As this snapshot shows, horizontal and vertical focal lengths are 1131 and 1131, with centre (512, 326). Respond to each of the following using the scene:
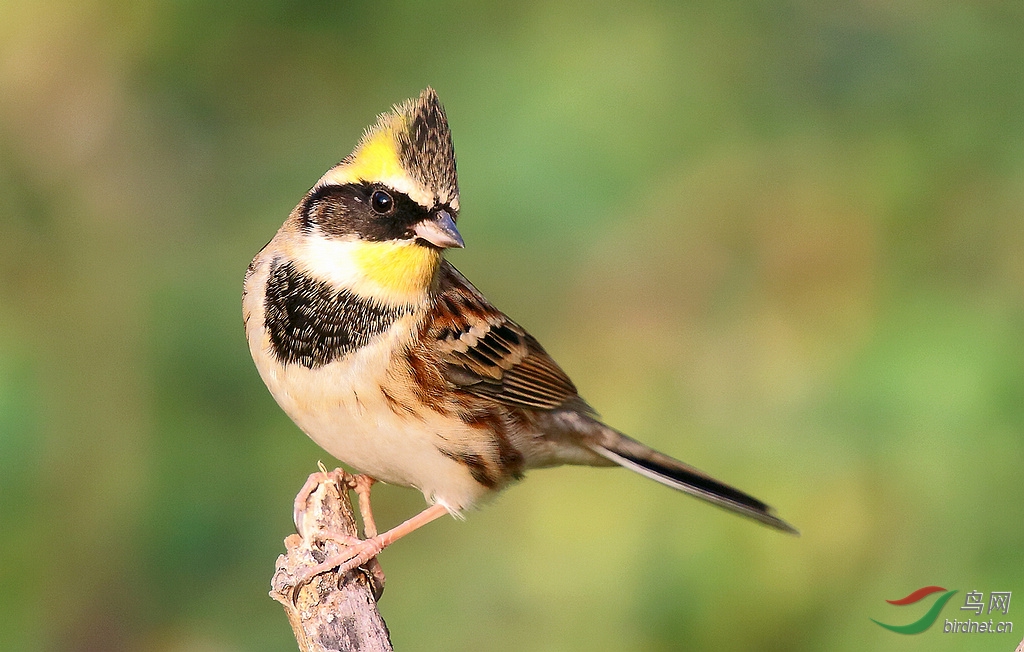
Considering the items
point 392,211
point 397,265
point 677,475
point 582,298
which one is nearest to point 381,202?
point 392,211

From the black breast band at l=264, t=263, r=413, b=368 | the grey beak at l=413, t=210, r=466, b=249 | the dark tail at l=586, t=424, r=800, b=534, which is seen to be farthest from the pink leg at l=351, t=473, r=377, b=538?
the grey beak at l=413, t=210, r=466, b=249

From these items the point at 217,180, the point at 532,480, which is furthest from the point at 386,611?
the point at 217,180

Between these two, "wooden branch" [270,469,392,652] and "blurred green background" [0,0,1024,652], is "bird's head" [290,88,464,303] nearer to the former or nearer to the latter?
"wooden branch" [270,469,392,652]

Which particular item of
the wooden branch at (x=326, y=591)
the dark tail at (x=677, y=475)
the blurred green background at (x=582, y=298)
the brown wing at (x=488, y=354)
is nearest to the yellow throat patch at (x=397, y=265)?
the brown wing at (x=488, y=354)

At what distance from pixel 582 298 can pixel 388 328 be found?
2.05 metres

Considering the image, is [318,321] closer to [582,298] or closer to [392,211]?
[392,211]

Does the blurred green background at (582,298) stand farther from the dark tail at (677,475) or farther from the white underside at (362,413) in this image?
the white underside at (362,413)

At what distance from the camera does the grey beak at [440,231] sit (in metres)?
3.06

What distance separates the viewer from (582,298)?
5238 mm

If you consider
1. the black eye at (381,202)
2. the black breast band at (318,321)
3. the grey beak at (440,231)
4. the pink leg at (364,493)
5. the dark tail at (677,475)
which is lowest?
the pink leg at (364,493)

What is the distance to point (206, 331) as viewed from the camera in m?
4.57

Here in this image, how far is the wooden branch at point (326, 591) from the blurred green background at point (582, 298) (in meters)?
1.06

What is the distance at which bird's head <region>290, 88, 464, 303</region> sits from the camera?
3.15m

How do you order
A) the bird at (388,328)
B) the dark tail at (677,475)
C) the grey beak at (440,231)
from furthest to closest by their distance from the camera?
the dark tail at (677,475) → the bird at (388,328) → the grey beak at (440,231)
